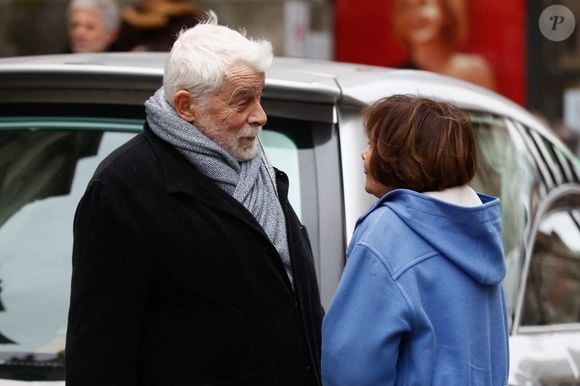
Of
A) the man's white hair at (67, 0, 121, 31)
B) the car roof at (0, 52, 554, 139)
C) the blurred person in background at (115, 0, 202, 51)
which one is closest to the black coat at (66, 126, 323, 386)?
the car roof at (0, 52, 554, 139)

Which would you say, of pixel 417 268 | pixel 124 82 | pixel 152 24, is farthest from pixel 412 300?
pixel 152 24

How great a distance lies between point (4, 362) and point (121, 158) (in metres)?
0.64

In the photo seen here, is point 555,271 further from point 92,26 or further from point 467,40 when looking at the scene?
point 467,40

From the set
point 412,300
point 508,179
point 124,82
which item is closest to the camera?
point 412,300

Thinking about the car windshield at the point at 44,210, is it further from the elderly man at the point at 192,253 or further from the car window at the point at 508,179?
the car window at the point at 508,179

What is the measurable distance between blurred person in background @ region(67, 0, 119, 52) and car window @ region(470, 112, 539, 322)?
3.13m

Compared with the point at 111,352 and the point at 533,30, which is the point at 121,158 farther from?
the point at 533,30

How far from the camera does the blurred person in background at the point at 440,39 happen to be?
9.09 meters

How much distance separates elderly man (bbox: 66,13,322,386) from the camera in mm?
2510

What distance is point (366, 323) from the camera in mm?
2354

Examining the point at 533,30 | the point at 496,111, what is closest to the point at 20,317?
the point at 496,111

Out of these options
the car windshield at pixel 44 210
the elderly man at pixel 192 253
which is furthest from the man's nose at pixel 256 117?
the car windshield at pixel 44 210

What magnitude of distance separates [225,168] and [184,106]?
0.50ft

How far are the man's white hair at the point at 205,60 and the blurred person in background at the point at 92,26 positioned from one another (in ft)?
12.9
